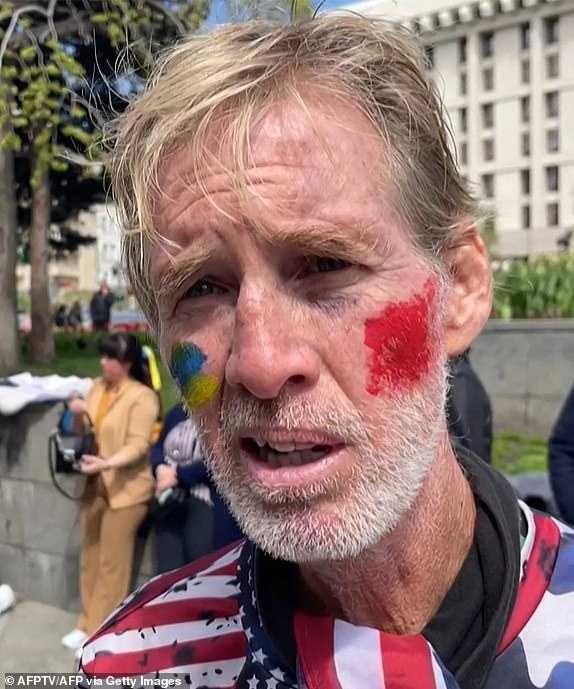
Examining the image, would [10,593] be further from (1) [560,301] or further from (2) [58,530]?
(1) [560,301]

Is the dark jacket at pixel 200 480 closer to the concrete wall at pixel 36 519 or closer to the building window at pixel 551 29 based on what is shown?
the concrete wall at pixel 36 519

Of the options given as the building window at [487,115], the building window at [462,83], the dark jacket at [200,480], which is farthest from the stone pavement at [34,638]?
the building window at [462,83]

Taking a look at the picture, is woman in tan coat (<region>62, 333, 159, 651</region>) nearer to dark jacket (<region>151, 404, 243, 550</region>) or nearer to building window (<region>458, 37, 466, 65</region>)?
dark jacket (<region>151, 404, 243, 550</region>)

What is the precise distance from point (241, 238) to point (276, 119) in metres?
0.20

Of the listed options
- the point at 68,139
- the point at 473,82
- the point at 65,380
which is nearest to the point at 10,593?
the point at 65,380

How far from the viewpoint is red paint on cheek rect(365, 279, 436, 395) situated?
1258 millimetres

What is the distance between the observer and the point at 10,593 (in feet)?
17.7

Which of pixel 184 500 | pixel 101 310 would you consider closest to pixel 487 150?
pixel 101 310

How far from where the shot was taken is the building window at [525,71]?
57.1 meters

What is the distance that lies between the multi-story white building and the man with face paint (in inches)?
2107

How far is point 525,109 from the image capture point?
58312mm

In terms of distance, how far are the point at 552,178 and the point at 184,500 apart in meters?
56.8

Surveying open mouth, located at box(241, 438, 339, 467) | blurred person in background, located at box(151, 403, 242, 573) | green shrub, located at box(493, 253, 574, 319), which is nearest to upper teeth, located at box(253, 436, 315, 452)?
open mouth, located at box(241, 438, 339, 467)

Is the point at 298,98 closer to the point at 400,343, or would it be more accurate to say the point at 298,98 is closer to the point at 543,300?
the point at 400,343
